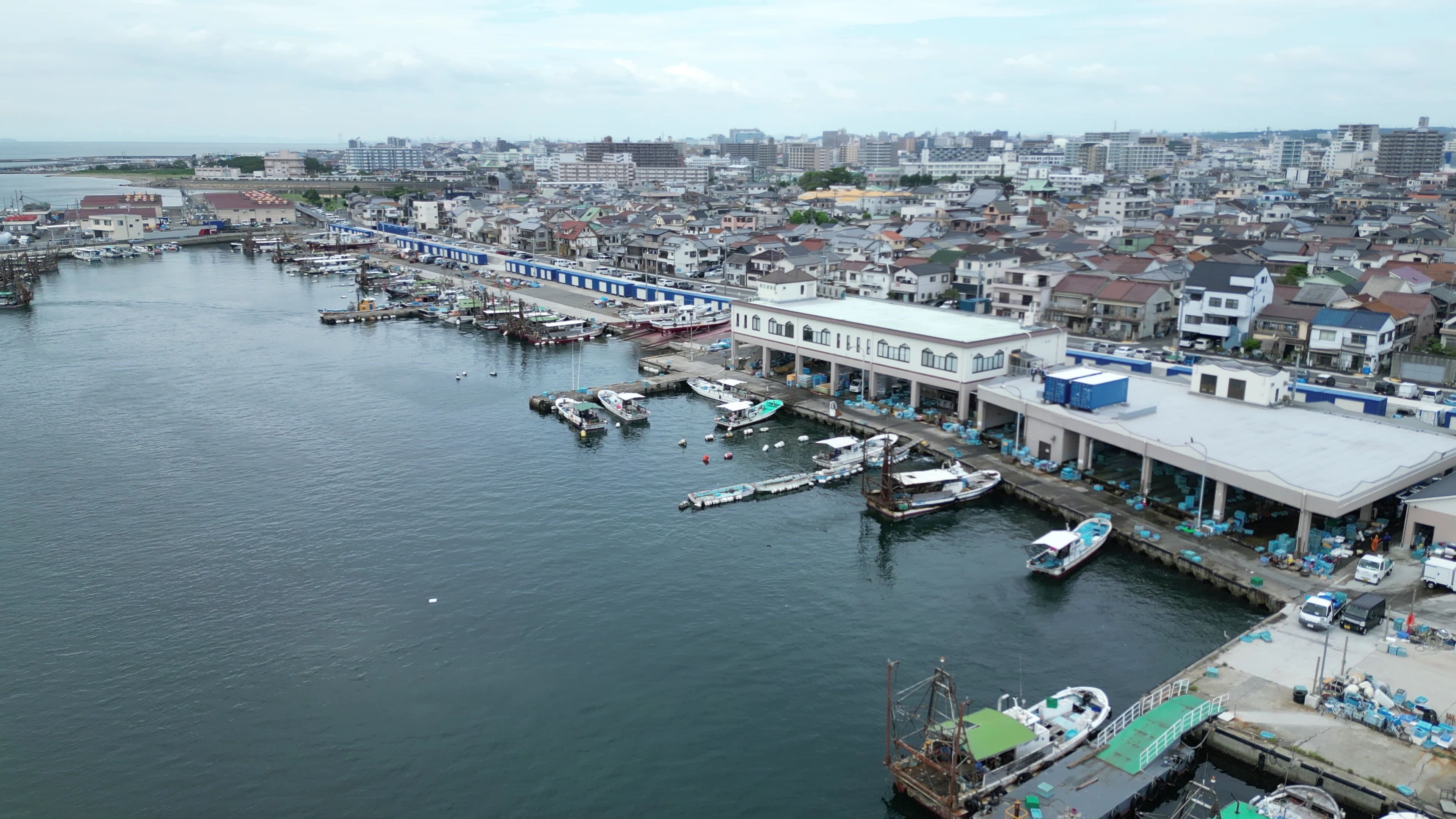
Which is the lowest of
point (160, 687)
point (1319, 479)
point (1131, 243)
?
point (160, 687)

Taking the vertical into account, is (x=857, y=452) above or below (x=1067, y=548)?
above

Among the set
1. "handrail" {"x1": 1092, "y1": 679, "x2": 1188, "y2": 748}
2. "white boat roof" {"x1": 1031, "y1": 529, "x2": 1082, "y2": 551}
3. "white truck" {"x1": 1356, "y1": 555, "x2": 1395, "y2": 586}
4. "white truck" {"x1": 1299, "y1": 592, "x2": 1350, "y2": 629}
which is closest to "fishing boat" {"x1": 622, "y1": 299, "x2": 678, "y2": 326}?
"white boat roof" {"x1": 1031, "y1": 529, "x2": 1082, "y2": 551}

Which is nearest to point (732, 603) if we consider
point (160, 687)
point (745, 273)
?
point (160, 687)

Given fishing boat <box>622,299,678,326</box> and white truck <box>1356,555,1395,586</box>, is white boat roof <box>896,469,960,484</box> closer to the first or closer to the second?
white truck <box>1356,555,1395,586</box>

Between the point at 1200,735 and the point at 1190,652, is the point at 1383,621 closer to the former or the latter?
the point at 1190,652

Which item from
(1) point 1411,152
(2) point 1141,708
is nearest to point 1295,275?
(2) point 1141,708

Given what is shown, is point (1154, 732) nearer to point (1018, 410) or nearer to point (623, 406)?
point (1018, 410)
